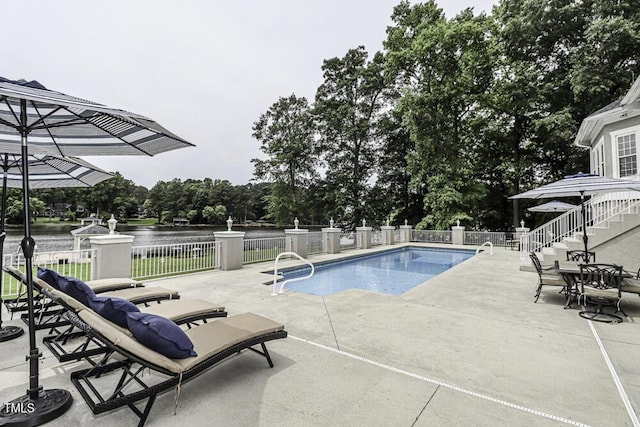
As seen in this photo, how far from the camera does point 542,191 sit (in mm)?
6172

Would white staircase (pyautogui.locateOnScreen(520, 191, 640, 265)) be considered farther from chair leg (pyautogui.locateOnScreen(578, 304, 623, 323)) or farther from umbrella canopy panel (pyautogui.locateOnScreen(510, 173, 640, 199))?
chair leg (pyautogui.locateOnScreen(578, 304, 623, 323))

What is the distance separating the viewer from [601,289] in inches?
192

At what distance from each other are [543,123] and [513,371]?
18492 mm

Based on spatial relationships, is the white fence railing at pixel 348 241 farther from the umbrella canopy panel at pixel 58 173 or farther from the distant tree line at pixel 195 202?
the distant tree line at pixel 195 202

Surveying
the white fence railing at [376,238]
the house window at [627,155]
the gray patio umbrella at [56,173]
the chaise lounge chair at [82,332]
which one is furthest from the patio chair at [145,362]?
the white fence railing at [376,238]

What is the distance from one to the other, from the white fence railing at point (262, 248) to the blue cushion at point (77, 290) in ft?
22.4

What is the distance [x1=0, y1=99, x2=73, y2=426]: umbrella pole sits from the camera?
2.08 m

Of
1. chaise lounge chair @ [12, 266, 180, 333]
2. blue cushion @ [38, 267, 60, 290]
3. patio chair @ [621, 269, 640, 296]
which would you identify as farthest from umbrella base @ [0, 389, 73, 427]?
patio chair @ [621, 269, 640, 296]

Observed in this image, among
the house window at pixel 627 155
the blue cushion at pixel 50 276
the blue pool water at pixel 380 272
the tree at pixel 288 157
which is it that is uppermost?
the tree at pixel 288 157

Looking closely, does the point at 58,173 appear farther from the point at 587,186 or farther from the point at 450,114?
the point at 450,114

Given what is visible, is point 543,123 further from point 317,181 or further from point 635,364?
point 635,364

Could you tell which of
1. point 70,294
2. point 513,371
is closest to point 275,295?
point 70,294

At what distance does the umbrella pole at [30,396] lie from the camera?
2077 mm

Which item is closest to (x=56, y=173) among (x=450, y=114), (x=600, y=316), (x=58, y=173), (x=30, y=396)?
(x=58, y=173)
